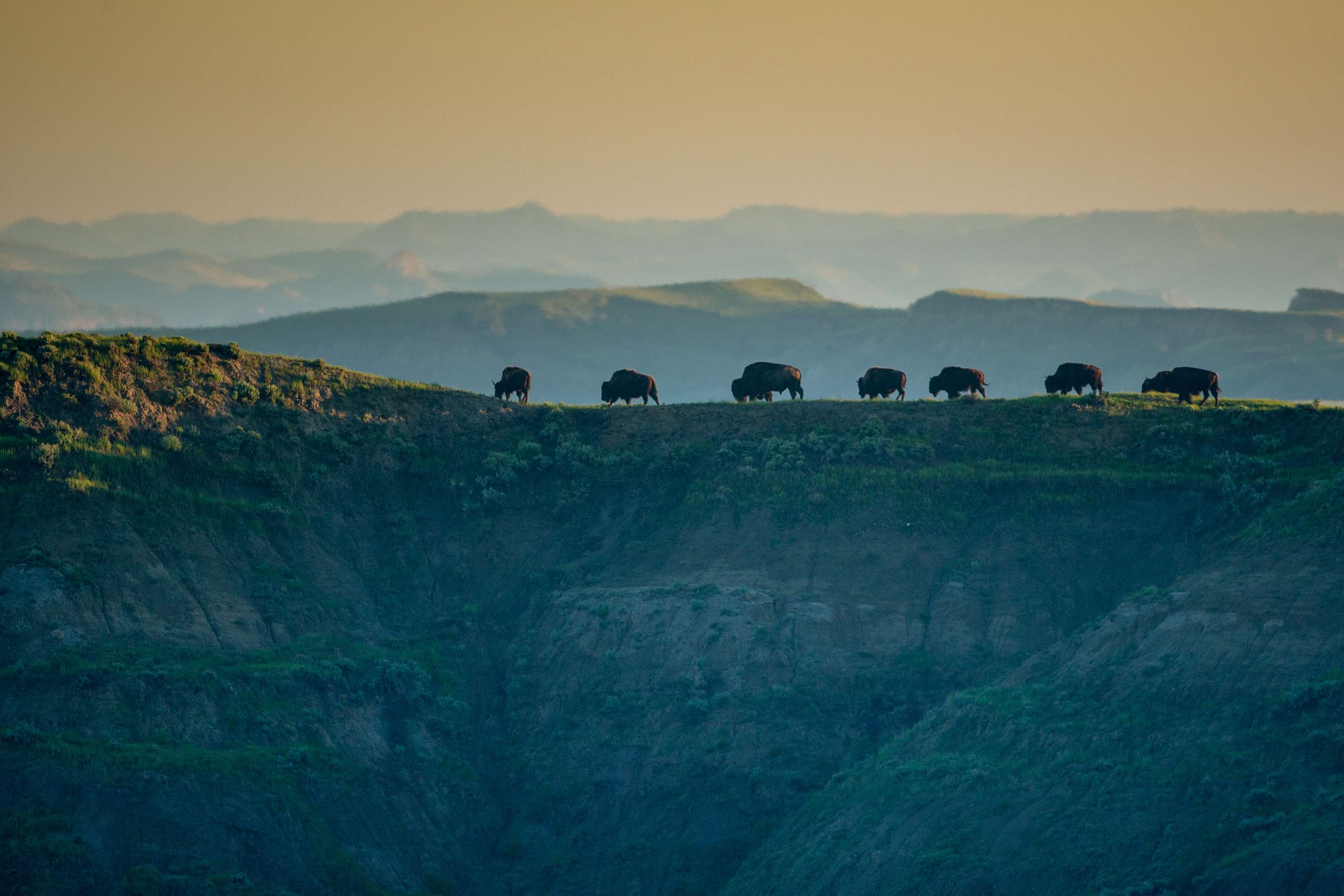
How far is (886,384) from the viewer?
48344mm

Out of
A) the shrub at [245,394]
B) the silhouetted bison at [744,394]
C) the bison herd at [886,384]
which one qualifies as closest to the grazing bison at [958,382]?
the bison herd at [886,384]

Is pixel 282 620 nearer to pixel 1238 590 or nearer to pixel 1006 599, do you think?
pixel 1006 599

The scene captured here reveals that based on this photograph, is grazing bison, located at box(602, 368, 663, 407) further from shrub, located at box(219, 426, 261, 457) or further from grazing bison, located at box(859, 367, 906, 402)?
shrub, located at box(219, 426, 261, 457)

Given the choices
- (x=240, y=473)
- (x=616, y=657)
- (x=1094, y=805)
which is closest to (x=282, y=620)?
(x=240, y=473)

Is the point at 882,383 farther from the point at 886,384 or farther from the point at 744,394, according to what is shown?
the point at 744,394

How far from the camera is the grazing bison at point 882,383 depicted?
1892 inches

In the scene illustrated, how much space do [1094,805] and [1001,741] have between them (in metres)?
3.64

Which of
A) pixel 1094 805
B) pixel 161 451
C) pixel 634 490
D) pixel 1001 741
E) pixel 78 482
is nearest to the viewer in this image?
pixel 1094 805

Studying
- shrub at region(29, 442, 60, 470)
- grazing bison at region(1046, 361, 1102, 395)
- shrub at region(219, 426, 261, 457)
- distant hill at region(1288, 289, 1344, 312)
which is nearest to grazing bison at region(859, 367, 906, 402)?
grazing bison at region(1046, 361, 1102, 395)

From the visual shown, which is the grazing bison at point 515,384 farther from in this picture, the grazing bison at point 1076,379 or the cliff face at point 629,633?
the grazing bison at point 1076,379

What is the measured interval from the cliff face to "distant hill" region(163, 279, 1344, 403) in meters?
87.1

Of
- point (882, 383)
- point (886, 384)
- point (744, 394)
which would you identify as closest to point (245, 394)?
point (744, 394)

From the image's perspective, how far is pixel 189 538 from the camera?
34.4m

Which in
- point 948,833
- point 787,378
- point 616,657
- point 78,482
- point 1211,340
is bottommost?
point 948,833
